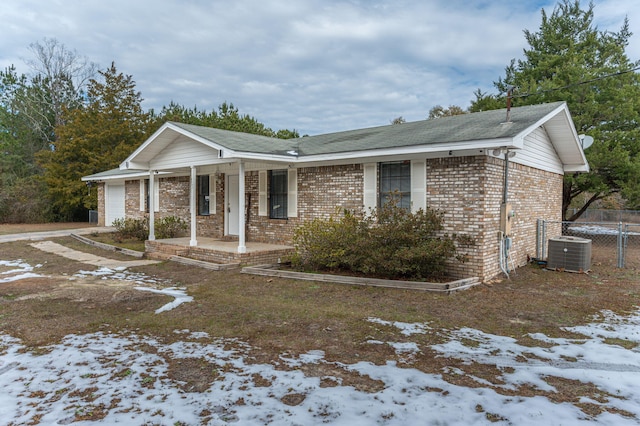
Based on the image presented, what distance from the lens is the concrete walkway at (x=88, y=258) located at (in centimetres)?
1023

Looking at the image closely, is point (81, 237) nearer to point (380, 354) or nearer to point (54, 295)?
point (54, 295)

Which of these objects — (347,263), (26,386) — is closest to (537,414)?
(26,386)

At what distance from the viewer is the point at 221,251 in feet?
32.6

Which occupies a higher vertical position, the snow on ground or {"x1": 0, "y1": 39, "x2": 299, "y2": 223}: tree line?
{"x1": 0, "y1": 39, "x2": 299, "y2": 223}: tree line

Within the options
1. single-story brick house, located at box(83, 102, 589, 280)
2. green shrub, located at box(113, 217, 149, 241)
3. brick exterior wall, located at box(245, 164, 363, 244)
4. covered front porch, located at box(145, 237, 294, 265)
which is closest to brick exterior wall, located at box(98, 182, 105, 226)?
green shrub, located at box(113, 217, 149, 241)

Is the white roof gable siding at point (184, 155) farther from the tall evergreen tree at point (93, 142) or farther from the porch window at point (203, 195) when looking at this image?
the tall evergreen tree at point (93, 142)

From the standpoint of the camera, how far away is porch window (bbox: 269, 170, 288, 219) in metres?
11.1

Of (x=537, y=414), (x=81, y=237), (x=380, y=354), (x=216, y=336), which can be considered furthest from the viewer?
(x=81, y=237)

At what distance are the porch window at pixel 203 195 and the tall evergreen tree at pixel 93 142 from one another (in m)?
13.2

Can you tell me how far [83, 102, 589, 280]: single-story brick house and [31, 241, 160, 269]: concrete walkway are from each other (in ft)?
5.88

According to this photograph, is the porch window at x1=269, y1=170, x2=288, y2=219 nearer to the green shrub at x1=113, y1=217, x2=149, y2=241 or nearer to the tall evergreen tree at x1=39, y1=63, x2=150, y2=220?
the green shrub at x1=113, y1=217, x2=149, y2=241

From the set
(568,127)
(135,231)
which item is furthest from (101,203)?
(568,127)

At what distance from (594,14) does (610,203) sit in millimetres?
13774

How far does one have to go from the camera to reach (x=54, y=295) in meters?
6.77
